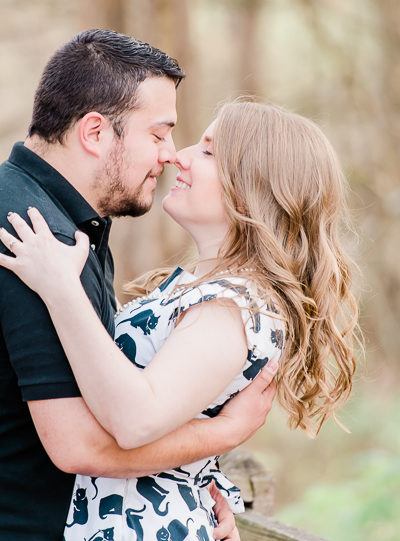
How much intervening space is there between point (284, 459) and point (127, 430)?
7.87 metres

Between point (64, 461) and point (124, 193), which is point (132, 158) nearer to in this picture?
point (124, 193)

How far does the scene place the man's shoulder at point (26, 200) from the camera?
198 cm

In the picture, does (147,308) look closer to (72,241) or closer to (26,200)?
(72,241)

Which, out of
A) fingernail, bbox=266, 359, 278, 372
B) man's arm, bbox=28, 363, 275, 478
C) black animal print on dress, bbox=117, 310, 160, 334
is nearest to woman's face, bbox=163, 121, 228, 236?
black animal print on dress, bbox=117, 310, 160, 334

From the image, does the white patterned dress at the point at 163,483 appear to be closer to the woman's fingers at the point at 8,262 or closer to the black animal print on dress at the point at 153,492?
the black animal print on dress at the point at 153,492

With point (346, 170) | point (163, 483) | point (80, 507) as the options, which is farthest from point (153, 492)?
point (346, 170)

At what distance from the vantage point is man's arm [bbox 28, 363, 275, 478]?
1.83m

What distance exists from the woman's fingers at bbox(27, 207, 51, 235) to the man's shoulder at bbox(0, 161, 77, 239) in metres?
0.02

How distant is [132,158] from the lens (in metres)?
2.40

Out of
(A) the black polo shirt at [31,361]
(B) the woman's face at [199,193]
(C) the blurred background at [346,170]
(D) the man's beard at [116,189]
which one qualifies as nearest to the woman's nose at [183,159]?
(B) the woman's face at [199,193]

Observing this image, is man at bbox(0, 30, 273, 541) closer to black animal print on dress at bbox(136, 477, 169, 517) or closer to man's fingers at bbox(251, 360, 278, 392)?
man's fingers at bbox(251, 360, 278, 392)

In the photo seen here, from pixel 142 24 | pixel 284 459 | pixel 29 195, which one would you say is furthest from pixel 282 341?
pixel 284 459

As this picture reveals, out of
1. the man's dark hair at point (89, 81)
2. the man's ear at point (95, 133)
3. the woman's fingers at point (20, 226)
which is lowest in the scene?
the woman's fingers at point (20, 226)

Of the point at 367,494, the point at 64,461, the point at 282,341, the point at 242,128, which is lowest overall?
the point at 367,494
